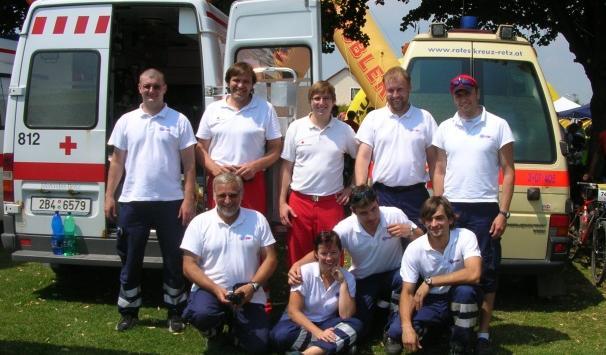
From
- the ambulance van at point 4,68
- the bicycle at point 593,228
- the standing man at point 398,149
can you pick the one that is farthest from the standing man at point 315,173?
the ambulance van at point 4,68

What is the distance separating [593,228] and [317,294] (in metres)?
4.17

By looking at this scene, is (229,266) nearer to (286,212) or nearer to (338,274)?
(286,212)

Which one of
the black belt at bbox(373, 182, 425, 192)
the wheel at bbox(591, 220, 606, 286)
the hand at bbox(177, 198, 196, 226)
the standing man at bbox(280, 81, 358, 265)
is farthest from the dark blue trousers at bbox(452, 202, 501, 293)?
the wheel at bbox(591, 220, 606, 286)

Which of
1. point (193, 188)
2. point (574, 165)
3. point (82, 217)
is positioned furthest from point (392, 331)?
point (574, 165)

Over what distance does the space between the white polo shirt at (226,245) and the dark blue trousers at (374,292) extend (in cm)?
77

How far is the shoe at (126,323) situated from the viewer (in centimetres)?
495

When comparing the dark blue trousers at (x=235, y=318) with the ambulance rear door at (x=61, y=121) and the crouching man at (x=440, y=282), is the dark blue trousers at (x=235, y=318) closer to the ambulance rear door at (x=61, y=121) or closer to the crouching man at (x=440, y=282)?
the crouching man at (x=440, y=282)

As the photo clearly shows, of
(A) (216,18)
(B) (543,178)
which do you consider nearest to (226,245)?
(A) (216,18)

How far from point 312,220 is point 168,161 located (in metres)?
1.16

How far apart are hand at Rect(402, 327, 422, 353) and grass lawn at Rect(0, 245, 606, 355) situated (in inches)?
16.4

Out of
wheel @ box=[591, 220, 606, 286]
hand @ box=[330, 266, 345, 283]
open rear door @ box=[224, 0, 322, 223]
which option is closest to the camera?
hand @ box=[330, 266, 345, 283]

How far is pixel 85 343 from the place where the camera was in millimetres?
4648

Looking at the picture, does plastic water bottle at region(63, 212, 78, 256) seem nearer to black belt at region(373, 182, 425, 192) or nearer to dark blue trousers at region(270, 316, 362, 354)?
dark blue trousers at region(270, 316, 362, 354)

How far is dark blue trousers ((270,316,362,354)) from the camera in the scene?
4.27 meters
